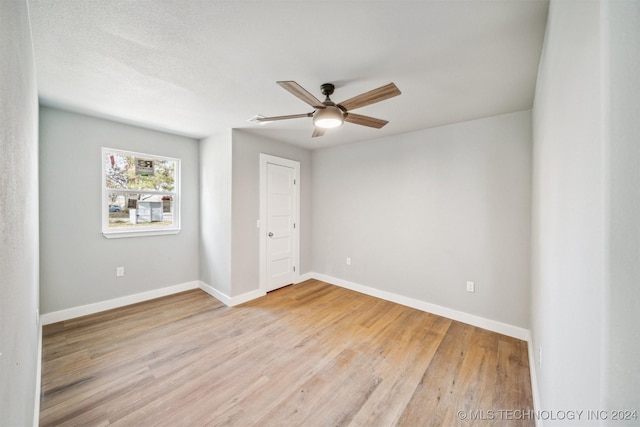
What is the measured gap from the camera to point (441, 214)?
3.11m

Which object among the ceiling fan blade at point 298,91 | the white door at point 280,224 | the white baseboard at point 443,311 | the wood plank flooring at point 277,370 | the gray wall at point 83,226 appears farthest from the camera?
the white door at point 280,224

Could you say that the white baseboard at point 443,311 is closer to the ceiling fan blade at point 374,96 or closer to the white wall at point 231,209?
the white wall at point 231,209

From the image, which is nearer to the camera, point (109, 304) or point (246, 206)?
point (109, 304)

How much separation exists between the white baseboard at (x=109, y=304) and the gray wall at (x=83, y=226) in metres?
0.05

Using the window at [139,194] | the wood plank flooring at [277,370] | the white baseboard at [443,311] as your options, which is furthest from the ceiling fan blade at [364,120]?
the window at [139,194]

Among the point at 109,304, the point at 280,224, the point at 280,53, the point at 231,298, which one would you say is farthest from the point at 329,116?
the point at 109,304

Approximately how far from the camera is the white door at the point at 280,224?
3842mm

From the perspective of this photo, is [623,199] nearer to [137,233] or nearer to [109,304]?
[137,233]

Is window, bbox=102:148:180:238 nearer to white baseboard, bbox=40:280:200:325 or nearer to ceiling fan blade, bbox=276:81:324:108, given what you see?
white baseboard, bbox=40:280:200:325

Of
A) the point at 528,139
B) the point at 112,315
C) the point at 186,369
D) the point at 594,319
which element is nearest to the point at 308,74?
the point at 594,319

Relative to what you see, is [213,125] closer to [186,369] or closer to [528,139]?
[186,369]

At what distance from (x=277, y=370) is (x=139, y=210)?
3.02 meters

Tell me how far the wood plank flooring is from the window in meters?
1.15

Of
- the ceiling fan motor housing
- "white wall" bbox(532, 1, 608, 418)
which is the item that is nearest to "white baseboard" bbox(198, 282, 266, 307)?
the ceiling fan motor housing
